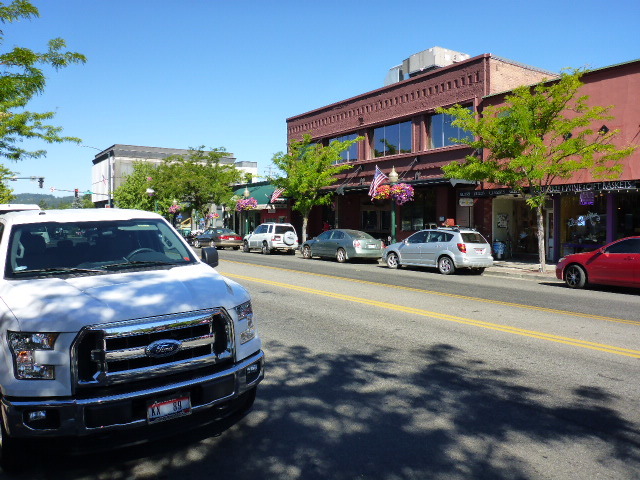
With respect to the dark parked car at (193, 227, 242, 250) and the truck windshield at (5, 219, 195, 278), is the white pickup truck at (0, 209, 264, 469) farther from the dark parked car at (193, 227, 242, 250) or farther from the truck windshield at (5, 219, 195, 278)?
the dark parked car at (193, 227, 242, 250)

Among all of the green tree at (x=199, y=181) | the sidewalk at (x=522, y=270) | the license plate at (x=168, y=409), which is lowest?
the sidewalk at (x=522, y=270)

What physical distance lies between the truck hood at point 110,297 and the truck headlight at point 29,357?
0.24 ft

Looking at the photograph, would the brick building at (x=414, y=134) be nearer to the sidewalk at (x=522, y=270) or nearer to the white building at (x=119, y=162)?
the sidewalk at (x=522, y=270)

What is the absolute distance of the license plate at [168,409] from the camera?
3428 millimetres

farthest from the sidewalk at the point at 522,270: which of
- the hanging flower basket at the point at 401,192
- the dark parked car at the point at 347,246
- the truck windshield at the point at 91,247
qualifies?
the truck windshield at the point at 91,247

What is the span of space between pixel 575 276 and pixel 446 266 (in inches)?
183

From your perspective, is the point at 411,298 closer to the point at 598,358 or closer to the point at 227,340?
the point at 598,358

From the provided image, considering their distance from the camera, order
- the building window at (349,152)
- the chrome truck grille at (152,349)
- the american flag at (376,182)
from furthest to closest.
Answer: the building window at (349,152), the american flag at (376,182), the chrome truck grille at (152,349)

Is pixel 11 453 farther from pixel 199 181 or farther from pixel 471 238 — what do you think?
pixel 199 181

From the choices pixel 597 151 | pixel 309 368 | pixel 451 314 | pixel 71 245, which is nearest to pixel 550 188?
pixel 597 151

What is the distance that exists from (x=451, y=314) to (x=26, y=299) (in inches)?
296

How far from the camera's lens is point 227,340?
3895mm

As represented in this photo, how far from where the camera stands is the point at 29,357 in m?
3.30

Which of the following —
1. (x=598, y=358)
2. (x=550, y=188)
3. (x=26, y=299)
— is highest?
(x=550, y=188)
